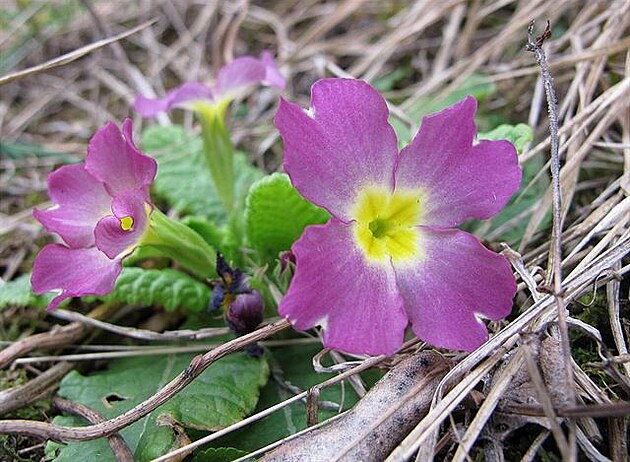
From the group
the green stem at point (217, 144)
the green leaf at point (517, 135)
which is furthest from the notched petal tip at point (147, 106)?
the green leaf at point (517, 135)

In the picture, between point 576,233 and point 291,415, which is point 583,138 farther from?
point 291,415

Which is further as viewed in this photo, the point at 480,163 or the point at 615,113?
the point at 615,113

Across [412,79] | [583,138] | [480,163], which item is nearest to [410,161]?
[480,163]

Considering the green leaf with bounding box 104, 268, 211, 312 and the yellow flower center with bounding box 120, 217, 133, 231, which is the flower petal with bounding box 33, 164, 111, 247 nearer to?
the yellow flower center with bounding box 120, 217, 133, 231

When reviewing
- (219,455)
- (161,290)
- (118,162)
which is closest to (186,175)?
(161,290)

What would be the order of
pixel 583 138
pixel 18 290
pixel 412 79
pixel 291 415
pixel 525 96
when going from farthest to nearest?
1. pixel 412 79
2. pixel 525 96
3. pixel 583 138
4. pixel 18 290
5. pixel 291 415
